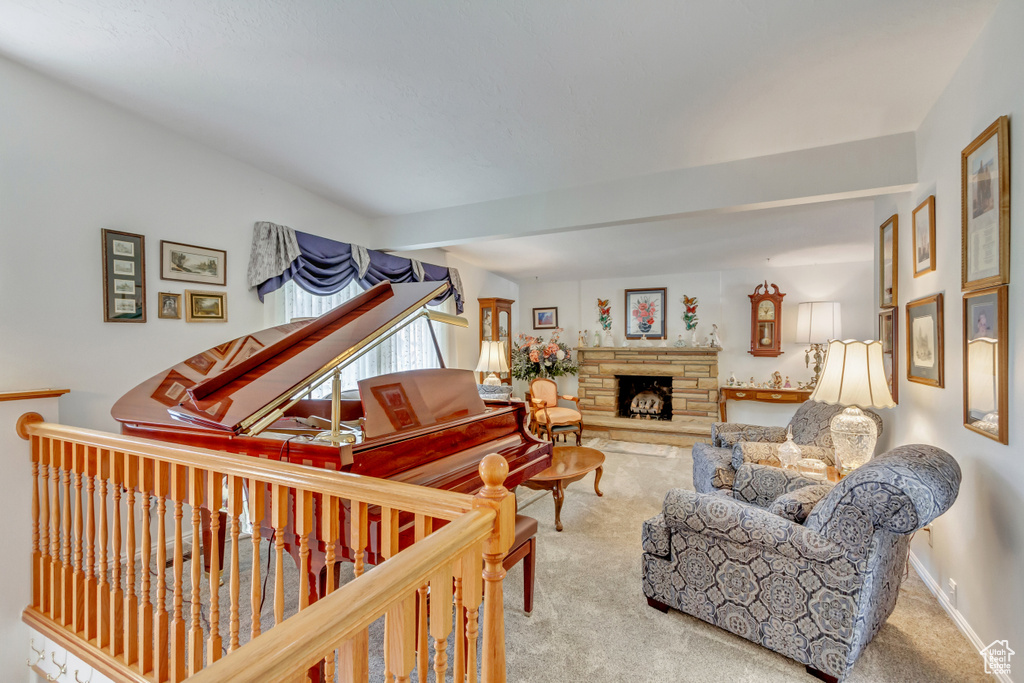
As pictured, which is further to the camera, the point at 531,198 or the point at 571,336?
the point at 571,336

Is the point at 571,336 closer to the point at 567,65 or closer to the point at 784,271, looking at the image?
the point at 784,271

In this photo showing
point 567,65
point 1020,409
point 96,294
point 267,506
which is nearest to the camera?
point 1020,409

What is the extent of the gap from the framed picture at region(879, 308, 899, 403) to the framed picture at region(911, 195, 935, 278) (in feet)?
1.43

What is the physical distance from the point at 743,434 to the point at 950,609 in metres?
1.59

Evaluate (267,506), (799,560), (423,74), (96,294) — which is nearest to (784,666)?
(799,560)

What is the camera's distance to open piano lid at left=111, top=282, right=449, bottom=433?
150 cm

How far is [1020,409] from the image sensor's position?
1.49 meters

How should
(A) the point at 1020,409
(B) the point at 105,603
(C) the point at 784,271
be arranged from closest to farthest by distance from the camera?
(A) the point at 1020,409
(B) the point at 105,603
(C) the point at 784,271

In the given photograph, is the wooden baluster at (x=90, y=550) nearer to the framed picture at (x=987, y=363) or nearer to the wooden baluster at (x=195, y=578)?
the wooden baluster at (x=195, y=578)

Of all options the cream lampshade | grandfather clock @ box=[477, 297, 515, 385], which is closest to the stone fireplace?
grandfather clock @ box=[477, 297, 515, 385]

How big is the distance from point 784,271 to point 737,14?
479 centimetres

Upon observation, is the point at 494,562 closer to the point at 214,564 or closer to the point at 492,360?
the point at 214,564

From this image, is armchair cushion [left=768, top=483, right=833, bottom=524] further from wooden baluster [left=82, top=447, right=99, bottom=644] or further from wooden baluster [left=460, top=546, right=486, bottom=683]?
wooden baluster [left=82, top=447, right=99, bottom=644]

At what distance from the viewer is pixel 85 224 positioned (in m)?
2.36
